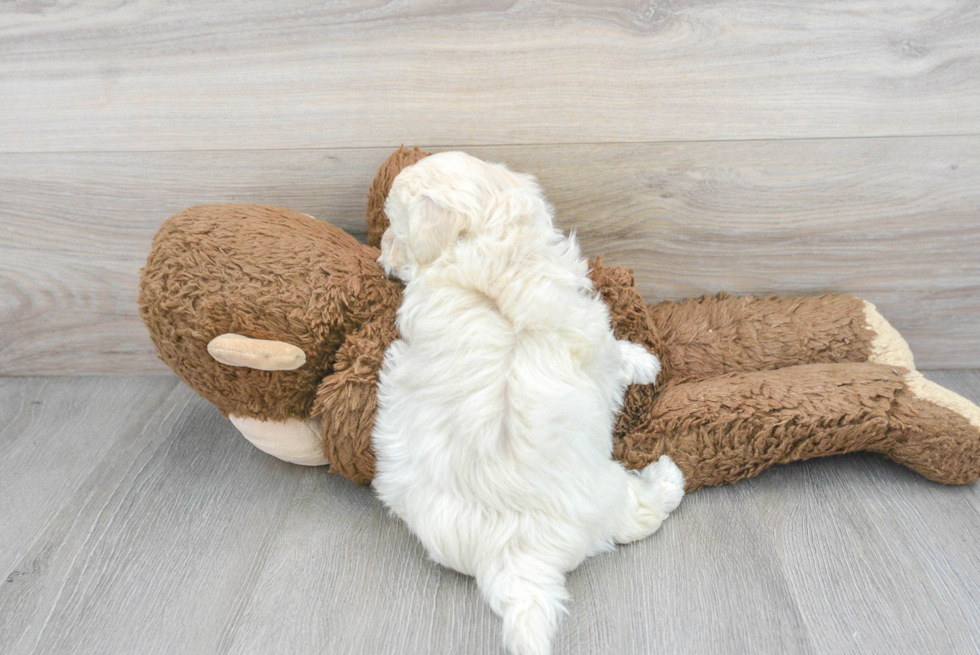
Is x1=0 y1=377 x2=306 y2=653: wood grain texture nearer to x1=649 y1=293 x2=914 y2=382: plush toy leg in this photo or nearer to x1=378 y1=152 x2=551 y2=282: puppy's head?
x1=378 y1=152 x2=551 y2=282: puppy's head

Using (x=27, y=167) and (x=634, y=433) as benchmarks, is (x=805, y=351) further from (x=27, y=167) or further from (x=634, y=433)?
(x=27, y=167)

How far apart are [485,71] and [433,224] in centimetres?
36

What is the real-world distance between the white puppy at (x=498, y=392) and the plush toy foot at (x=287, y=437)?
0.75 ft

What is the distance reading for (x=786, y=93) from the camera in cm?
104

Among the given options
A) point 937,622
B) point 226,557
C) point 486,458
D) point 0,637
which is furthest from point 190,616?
point 937,622

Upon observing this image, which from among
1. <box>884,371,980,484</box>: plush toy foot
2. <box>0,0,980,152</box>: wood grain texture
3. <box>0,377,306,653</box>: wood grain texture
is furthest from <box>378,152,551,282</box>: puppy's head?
<box>884,371,980,484</box>: plush toy foot

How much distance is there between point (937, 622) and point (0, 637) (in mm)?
1237

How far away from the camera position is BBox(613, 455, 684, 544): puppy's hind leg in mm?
922

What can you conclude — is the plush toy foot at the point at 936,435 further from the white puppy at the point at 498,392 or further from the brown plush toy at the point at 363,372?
the white puppy at the point at 498,392

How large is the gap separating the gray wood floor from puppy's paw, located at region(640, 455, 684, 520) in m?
0.04

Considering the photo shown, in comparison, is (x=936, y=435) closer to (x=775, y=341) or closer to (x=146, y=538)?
(x=775, y=341)

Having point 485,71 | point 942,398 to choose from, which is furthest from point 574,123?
point 942,398

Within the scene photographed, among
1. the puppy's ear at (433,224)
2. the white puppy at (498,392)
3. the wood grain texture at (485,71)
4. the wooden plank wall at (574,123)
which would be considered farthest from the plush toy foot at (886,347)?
the puppy's ear at (433,224)

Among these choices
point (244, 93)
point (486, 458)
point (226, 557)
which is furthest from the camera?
point (244, 93)
